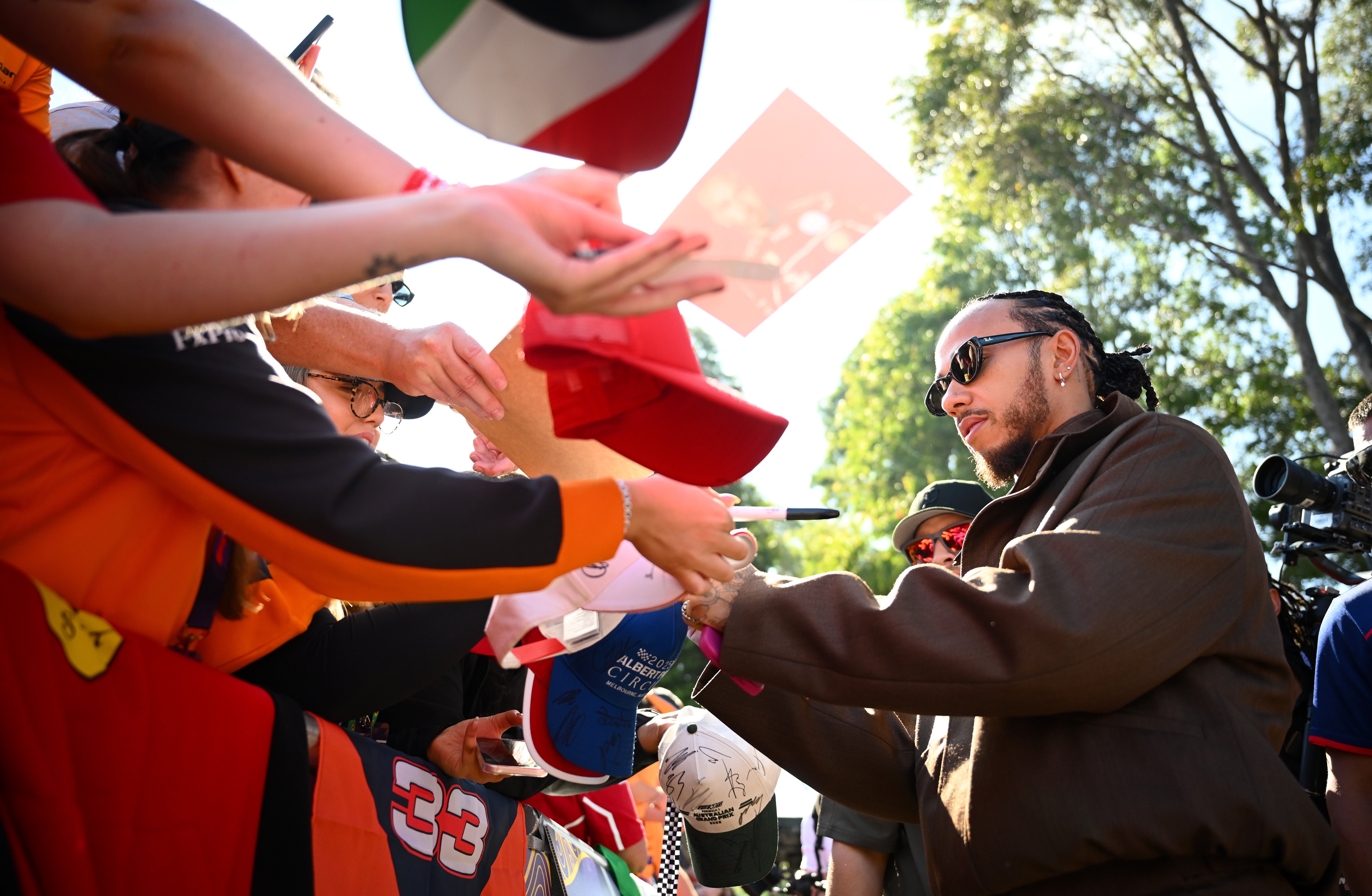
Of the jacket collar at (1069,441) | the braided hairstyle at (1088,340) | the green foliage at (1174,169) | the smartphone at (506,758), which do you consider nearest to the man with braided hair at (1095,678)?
the jacket collar at (1069,441)

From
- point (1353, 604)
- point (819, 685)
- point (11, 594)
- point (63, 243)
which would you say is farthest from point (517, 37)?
point (1353, 604)

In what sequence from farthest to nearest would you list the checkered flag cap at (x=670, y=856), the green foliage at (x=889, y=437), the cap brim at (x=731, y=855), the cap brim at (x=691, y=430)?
the green foliage at (x=889, y=437) → the checkered flag cap at (x=670, y=856) → the cap brim at (x=731, y=855) → the cap brim at (x=691, y=430)

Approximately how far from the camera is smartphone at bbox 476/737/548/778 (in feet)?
7.26

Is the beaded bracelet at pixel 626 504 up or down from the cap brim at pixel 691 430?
down

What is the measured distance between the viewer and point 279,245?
1050 mm

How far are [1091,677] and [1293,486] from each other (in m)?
2.59

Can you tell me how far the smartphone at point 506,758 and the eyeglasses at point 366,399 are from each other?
95 centimetres

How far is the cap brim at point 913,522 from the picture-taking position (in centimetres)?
473

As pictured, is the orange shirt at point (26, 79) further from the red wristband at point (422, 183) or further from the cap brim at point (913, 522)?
the cap brim at point (913, 522)

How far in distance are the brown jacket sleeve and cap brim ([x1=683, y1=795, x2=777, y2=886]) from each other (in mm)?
1055

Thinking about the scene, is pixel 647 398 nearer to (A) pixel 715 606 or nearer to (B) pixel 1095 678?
(A) pixel 715 606

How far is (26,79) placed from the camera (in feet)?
7.27

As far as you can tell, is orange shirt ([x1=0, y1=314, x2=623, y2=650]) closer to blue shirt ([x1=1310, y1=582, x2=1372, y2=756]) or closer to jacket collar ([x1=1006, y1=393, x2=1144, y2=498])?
jacket collar ([x1=1006, y1=393, x2=1144, y2=498])

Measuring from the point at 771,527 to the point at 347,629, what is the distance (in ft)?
58.4
